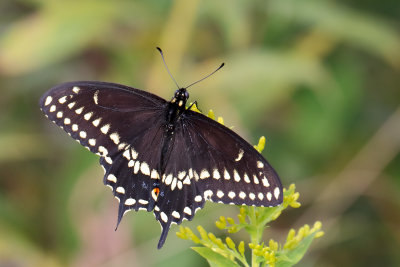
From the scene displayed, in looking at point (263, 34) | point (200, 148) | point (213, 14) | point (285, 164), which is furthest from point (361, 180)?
point (200, 148)

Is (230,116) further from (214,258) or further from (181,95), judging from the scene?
(214,258)

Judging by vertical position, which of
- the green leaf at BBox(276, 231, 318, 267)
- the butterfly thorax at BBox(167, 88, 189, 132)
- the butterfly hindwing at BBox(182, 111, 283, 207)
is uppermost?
the butterfly thorax at BBox(167, 88, 189, 132)

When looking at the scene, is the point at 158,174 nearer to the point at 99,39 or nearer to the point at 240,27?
the point at 240,27

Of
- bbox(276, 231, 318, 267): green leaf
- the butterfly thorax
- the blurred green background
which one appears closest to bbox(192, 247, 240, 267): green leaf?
bbox(276, 231, 318, 267): green leaf

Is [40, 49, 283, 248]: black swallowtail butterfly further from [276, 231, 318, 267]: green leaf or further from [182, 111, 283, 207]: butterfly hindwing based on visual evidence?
[276, 231, 318, 267]: green leaf

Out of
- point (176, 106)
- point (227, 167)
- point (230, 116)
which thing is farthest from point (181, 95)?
point (230, 116)

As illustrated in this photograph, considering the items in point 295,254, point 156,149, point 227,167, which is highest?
point 156,149
